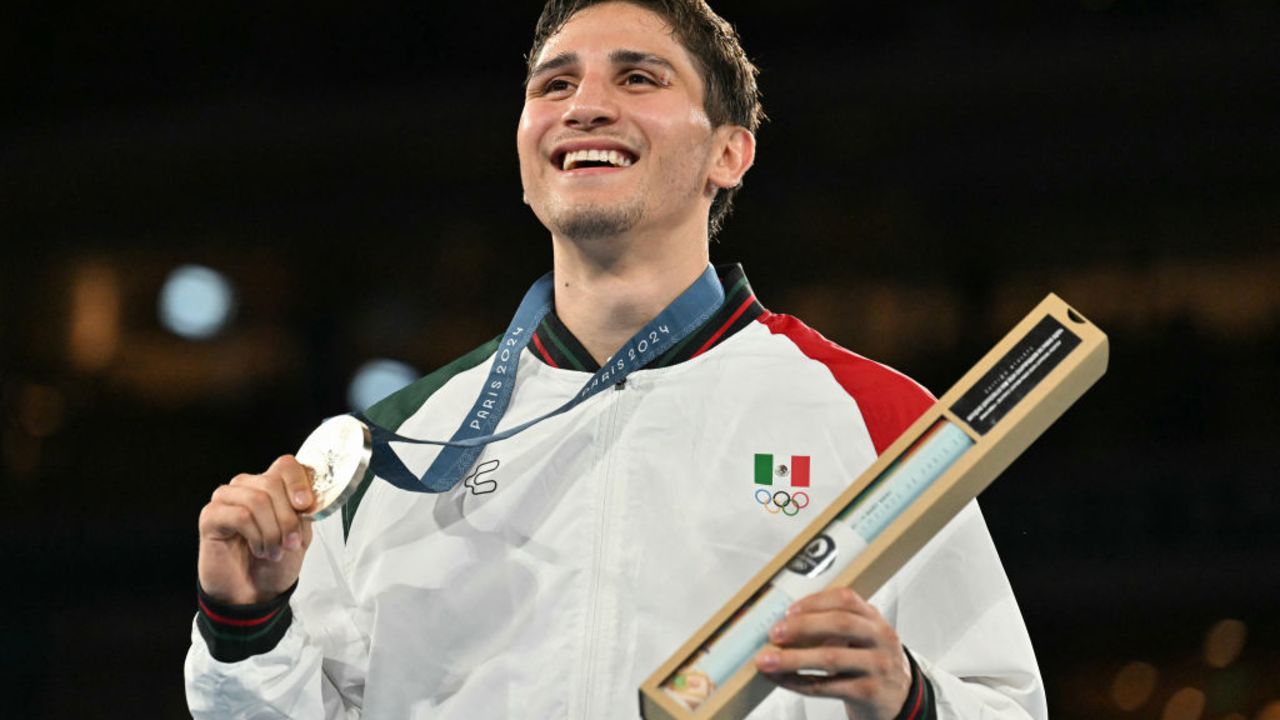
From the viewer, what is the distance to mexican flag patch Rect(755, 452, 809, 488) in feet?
5.51

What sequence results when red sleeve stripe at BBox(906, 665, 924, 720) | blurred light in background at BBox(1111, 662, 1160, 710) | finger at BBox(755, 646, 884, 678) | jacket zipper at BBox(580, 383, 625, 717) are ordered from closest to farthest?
finger at BBox(755, 646, 884, 678)
red sleeve stripe at BBox(906, 665, 924, 720)
jacket zipper at BBox(580, 383, 625, 717)
blurred light in background at BBox(1111, 662, 1160, 710)

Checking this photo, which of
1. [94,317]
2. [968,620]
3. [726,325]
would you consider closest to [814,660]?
[968,620]

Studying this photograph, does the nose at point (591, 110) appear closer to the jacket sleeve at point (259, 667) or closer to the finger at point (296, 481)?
the finger at point (296, 481)

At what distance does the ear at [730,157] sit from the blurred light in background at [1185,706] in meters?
3.81

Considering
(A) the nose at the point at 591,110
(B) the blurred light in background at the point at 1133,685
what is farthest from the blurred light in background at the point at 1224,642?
(A) the nose at the point at 591,110

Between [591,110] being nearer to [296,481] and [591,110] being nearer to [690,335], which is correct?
[690,335]

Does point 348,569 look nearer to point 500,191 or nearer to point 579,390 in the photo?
point 579,390

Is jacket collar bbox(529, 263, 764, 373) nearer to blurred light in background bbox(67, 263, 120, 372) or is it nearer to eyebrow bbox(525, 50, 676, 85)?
eyebrow bbox(525, 50, 676, 85)

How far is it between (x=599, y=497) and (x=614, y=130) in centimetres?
48

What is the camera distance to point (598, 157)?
72.2 inches

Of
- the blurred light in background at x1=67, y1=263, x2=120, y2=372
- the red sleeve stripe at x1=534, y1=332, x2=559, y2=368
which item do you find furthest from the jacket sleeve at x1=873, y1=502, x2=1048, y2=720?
the blurred light in background at x1=67, y1=263, x2=120, y2=372

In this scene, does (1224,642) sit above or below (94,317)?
below

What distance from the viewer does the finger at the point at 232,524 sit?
1.48 m

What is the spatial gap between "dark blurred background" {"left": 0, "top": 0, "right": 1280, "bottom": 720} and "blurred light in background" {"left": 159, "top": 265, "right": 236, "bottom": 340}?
0.9 inches
